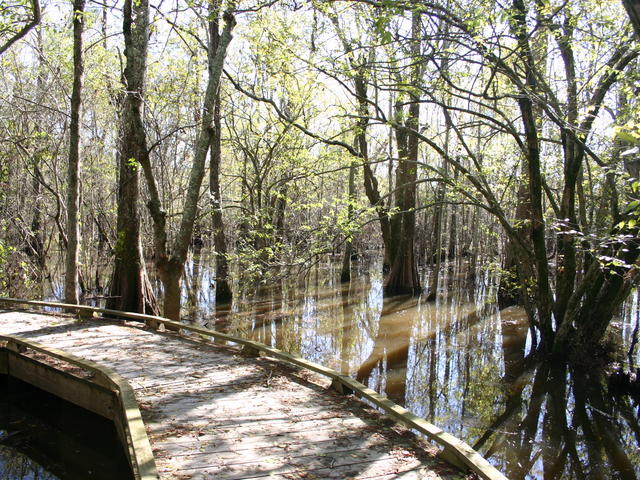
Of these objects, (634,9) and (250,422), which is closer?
(634,9)

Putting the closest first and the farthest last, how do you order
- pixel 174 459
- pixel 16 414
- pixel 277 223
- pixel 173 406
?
1. pixel 174 459
2. pixel 173 406
3. pixel 16 414
4. pixel 277 223

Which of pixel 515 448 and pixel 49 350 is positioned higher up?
pixel 49 350

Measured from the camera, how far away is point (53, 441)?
5848mm

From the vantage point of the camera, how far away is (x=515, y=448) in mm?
5918

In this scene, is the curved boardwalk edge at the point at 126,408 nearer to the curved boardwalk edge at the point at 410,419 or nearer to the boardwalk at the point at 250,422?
the boardwalk at the point at 250,422

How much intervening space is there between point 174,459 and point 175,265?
546 cm

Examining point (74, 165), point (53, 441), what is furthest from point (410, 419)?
point (74, 165)

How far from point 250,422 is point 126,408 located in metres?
1.04

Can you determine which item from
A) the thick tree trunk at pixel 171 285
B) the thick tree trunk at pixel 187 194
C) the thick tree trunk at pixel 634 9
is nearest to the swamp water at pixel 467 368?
the thick tree trunk at pixel 171 285

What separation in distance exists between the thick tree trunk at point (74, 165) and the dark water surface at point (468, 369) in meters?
3.54

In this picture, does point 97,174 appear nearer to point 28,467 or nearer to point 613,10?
point 28,467

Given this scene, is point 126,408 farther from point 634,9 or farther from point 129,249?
point 129,249

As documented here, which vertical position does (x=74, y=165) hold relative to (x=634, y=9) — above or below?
above

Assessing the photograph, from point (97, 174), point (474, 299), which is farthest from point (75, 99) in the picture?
point (474, 299)
